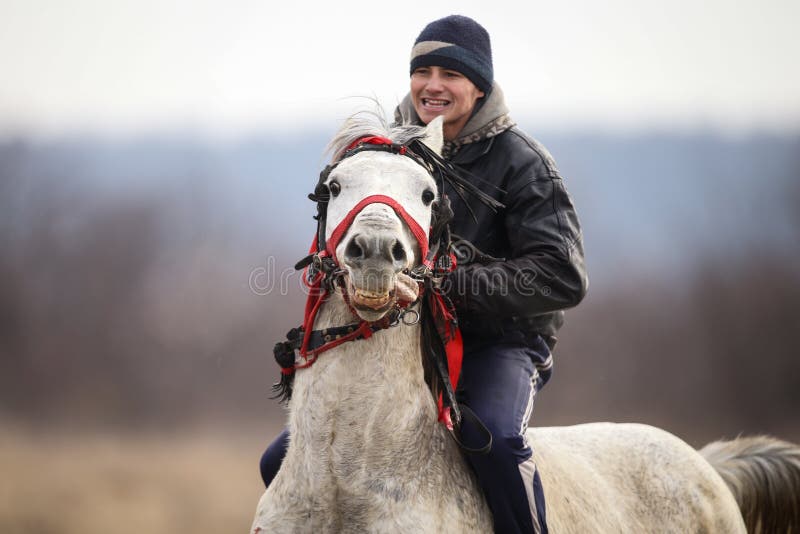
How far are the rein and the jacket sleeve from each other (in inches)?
4.5

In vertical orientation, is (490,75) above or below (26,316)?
above

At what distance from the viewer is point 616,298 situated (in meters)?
10.3

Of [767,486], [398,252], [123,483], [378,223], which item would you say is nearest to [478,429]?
[398,252]

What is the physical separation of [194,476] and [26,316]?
9.23 feet

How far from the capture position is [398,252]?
2469mm

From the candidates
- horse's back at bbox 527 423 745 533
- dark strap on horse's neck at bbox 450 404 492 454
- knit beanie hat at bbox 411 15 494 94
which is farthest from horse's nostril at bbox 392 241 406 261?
horse's back at bbox 527 423 745 533

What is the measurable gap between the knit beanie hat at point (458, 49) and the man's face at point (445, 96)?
0.13 feet

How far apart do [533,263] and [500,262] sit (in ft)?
0.46

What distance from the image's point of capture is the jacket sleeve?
3.05m

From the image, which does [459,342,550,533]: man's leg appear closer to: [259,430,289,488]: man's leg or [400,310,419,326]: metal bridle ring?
[400,310,419,326]: metal bridle ring

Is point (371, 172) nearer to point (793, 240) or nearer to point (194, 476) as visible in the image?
point (194, 476)

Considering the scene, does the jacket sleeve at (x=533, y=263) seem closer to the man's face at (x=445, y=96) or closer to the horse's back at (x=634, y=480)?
the man's face at (x=445, y=96)

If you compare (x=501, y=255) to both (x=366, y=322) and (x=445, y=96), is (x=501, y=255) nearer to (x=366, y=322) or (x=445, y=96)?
(x=445, y=96)

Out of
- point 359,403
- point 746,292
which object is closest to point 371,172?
point 359,403
